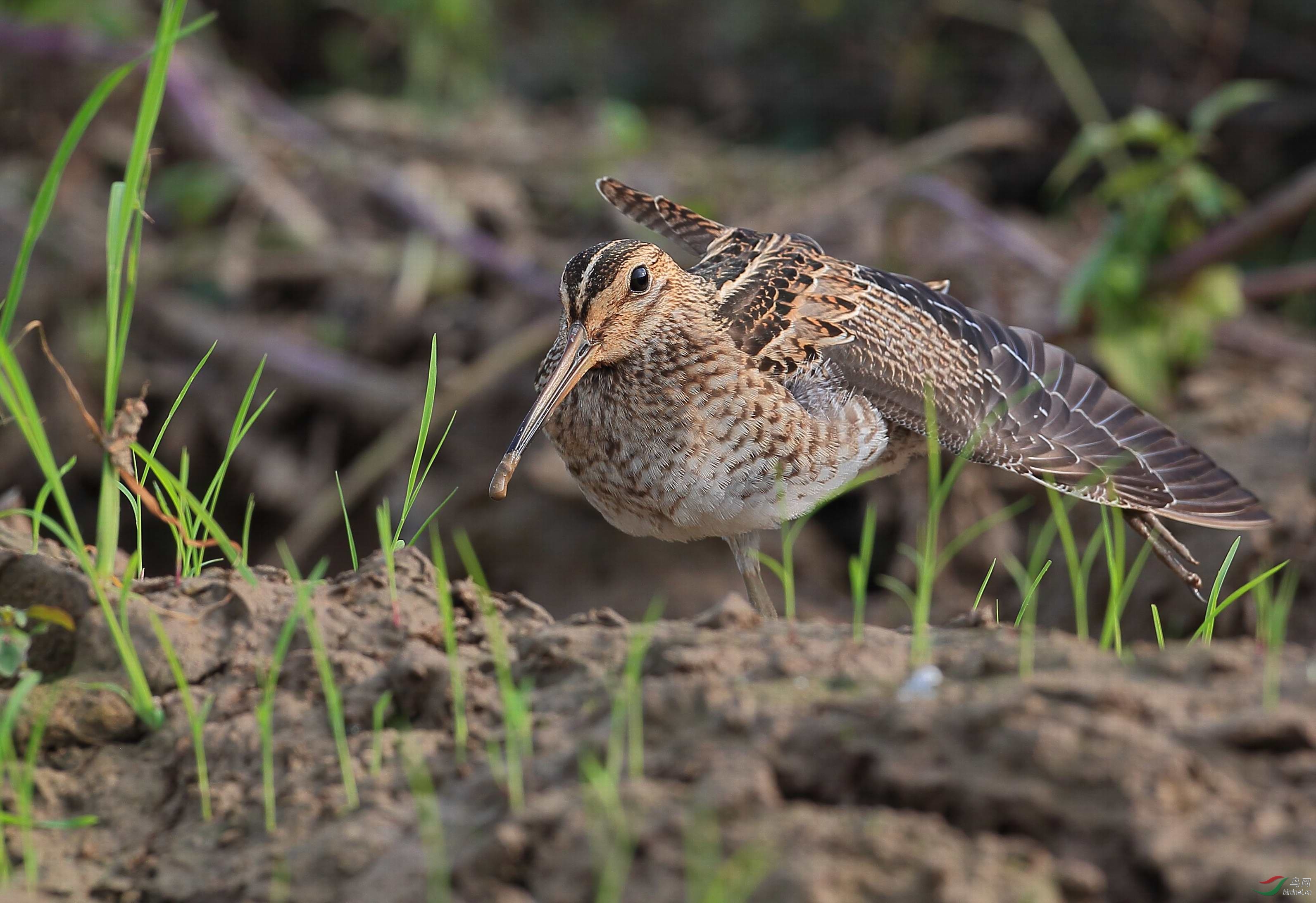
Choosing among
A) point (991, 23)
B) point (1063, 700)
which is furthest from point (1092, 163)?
point (1063, 700)

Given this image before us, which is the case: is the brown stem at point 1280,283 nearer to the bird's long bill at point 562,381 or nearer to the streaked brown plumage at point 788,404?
the streaked brown plumage at point 788,404

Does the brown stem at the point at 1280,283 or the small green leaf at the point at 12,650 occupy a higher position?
the brown stem at the point at 1280,283

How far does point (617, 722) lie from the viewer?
2.38 meters

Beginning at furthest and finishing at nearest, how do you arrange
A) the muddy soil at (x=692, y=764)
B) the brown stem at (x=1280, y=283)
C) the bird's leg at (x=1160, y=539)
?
the brown stem at (x=1280, y=283) < the bird's leg at (x=1160, y=539) < the muddy soil at (x=692, y=764)

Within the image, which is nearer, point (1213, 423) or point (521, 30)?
point (1213, 423)

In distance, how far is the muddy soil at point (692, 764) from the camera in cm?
210

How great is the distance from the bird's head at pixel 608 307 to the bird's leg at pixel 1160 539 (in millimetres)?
1588

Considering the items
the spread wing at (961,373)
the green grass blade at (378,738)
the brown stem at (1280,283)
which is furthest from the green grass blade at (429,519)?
the brown stem at (1280,283)

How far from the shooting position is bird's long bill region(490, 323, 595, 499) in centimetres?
384

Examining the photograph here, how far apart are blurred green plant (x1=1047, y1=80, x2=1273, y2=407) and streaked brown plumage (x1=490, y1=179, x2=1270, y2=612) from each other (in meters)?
2.13

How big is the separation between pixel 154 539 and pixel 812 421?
17.5ft

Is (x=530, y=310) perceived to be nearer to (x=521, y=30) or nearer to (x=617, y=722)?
(x=521, y=30)

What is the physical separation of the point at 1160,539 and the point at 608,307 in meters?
1.94

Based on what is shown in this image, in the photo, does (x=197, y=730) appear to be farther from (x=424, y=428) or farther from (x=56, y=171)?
(x=56, y=171)
